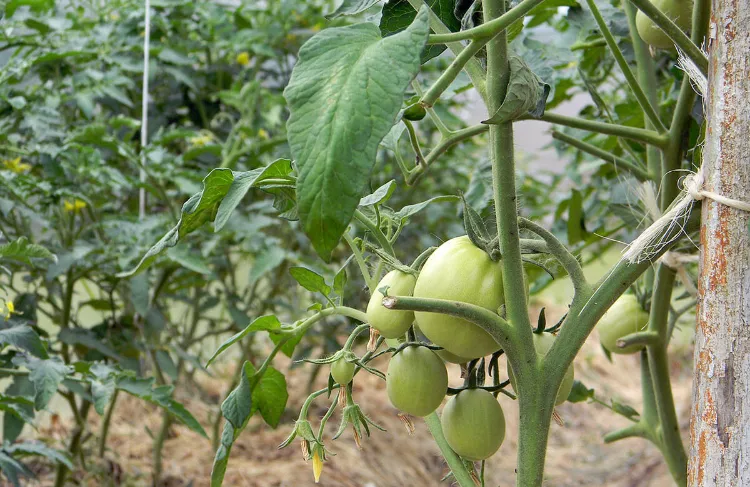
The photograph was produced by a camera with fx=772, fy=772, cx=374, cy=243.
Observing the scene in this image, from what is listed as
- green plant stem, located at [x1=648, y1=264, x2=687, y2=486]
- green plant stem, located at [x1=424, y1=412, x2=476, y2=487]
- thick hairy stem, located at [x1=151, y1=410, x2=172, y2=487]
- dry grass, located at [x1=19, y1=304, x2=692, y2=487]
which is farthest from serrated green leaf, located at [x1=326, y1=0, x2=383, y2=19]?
thick hairy stem, located at [x1=151, y1=410, x2=172, y2=487]

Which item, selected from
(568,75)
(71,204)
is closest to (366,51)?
(568,75)

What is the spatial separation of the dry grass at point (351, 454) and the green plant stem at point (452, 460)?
0.87 m

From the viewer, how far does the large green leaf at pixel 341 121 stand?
0.36m

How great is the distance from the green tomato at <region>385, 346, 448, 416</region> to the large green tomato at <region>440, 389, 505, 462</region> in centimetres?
→ 2

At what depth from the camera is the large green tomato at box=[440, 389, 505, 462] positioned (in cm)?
52

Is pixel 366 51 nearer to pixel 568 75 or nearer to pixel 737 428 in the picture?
pixel 737 428

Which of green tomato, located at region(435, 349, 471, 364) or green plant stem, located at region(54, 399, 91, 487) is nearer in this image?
green tomato, located at region(435, 349, 471, 364)

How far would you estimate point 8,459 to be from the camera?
854 mm

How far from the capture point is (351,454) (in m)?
1.81

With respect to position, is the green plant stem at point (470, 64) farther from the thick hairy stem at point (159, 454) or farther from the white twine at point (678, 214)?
the thick hairy stem at point (159, 454)

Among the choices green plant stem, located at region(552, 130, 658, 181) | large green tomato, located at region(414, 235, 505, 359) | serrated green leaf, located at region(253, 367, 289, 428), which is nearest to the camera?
large green tomato, located at region(414, 235, 505, 359)

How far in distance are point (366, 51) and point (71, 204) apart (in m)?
0.99

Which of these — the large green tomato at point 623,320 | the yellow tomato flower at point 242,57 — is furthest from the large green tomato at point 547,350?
the yellow tomato flower at point 242,57

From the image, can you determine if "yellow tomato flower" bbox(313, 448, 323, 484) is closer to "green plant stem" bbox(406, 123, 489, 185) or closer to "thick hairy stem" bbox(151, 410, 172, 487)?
"green plant stem" bbox(406, 123, 489, 185)
